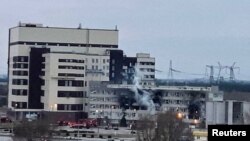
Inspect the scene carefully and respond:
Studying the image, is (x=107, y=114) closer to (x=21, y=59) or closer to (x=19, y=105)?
(x=19, y=105)

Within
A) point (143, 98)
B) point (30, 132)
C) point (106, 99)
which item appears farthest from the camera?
point (106, 99)

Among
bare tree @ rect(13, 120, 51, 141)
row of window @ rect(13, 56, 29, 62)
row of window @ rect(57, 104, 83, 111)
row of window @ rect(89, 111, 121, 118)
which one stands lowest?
bare tree @ rect(13, 120, 51, 141)

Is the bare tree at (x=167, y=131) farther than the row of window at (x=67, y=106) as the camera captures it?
No

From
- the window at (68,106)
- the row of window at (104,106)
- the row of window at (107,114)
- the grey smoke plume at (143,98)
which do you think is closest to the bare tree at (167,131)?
the window at (68,106)

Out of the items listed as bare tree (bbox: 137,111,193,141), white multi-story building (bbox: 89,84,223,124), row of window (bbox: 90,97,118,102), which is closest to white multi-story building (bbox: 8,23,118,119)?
row of window (bbox: 90,97,118,102)

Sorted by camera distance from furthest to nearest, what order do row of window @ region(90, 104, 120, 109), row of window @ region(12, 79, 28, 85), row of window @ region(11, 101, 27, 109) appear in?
row of window @ region(12, 79, 28, 85), row of window @ region(11, 101, 27, 109), row of window @ region(90, 104, 120, 109)

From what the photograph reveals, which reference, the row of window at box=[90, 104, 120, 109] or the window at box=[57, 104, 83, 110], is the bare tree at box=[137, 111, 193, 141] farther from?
the row of window at box=[90, 104, 120, 109]

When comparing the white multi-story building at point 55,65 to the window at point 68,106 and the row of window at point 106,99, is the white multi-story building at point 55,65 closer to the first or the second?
the window at point 68,106

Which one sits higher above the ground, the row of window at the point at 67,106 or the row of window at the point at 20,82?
the row of window at the point at 20,82

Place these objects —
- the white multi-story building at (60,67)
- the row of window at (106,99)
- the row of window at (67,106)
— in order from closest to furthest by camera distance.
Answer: the row of window at (67,106) → the white multi-story building at (60,67) → the row of window at (106,99)

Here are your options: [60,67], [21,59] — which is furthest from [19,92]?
[60,67]

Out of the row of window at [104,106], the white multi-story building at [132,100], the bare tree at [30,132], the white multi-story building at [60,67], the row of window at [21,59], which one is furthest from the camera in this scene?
the row of window at [21,59]

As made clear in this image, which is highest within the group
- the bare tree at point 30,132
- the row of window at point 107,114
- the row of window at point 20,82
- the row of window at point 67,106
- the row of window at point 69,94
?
the row of window at point 20,82

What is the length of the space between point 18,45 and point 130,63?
580 inches
